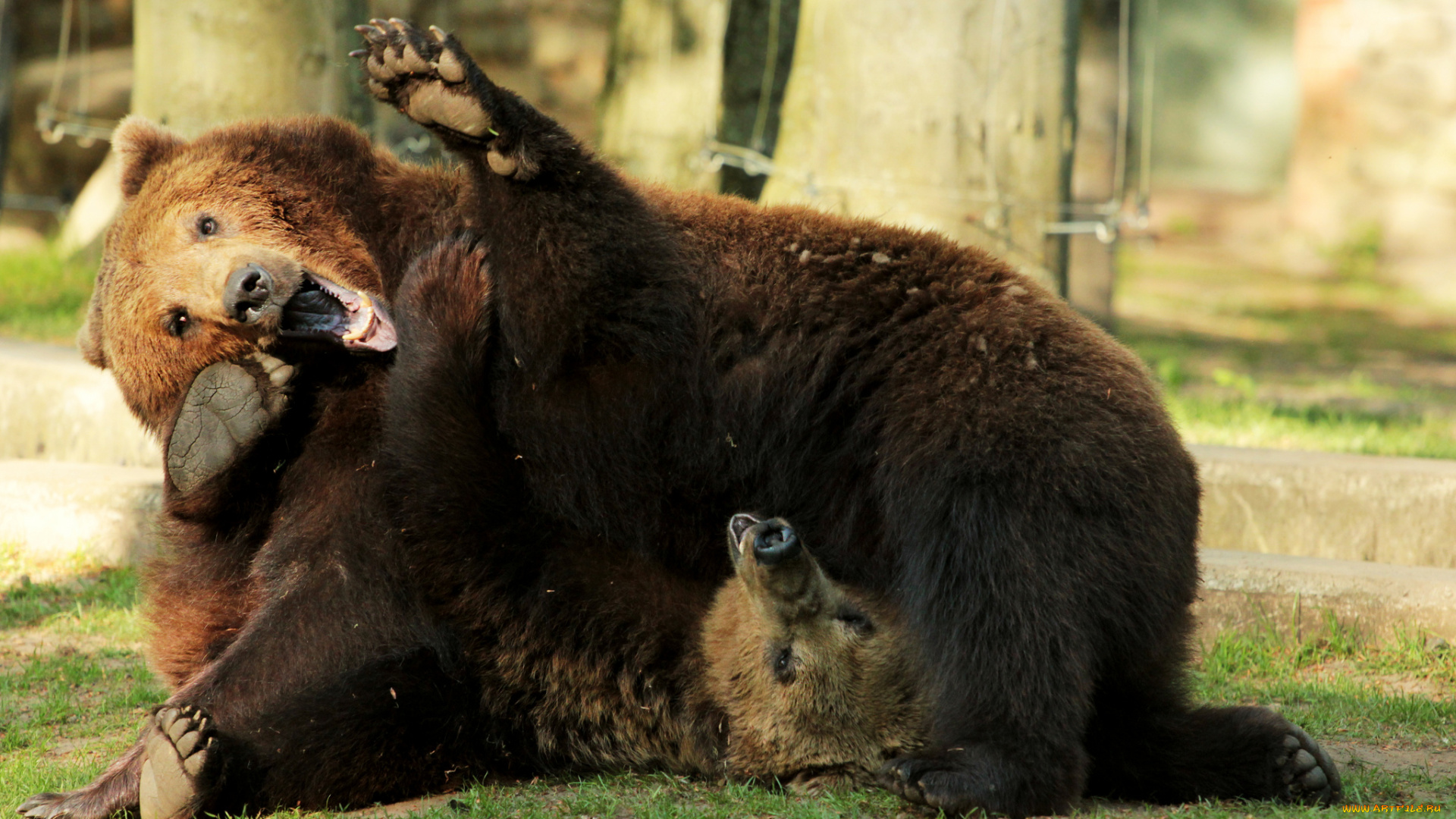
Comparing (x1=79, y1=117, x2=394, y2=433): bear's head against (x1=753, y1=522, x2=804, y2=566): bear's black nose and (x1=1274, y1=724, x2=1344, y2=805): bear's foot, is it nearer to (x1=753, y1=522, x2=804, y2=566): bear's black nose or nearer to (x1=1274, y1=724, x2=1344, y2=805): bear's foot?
(x1=753, y1=522, x2=804, y2=566): bear's black nose

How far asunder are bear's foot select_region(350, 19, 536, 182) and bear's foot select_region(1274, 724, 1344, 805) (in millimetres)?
2679

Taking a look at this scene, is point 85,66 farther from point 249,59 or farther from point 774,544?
point 774,544

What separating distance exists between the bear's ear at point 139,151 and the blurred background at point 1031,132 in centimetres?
316

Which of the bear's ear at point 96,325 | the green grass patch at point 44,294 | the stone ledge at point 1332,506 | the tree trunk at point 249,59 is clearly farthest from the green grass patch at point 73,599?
the stone ledge at point 1332,506

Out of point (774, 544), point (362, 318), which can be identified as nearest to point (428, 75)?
point (362, 318)

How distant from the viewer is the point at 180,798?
12.2 feet

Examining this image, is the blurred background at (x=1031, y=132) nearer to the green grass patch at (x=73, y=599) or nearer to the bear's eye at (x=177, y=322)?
the green grass patch at (x=73, y=599)

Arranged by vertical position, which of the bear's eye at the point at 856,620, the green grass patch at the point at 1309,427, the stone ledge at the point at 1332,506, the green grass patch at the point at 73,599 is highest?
the green grass patch at the point at 1309,427

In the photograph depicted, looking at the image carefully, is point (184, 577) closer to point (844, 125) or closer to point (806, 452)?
point (806, 452)

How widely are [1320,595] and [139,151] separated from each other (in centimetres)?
456

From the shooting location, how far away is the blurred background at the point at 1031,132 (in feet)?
22.2

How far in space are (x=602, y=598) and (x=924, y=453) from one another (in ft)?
3.57

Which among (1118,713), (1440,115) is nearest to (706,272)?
(1118,713)

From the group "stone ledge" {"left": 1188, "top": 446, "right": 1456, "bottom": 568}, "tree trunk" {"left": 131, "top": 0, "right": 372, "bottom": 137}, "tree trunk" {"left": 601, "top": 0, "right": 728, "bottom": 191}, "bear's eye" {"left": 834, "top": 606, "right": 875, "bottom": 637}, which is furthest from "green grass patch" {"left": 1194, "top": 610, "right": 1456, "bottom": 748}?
"tree trunk" {"left": 601, "top": 0, "right": 728, "bottom": 191}
